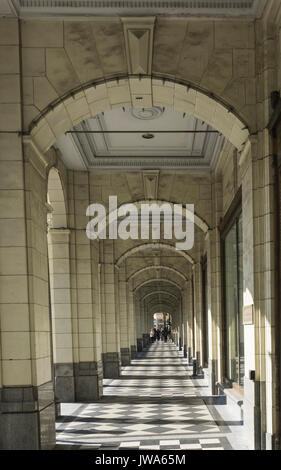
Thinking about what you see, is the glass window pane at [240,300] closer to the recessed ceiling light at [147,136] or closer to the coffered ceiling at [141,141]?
the coffered ceiling at [141,141]

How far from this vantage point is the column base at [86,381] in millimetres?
10805

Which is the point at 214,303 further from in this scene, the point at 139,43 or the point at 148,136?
the point at 139,43

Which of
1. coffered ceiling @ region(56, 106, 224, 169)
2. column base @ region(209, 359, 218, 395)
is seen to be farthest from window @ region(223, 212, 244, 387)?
coffered ceiling @ region(56, 106, 224, 169)

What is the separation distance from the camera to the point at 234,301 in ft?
30.9

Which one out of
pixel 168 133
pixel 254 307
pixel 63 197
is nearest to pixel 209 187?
pixel 168 133

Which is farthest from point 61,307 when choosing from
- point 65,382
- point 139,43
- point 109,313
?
point 139,43

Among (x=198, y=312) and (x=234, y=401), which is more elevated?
(x=198, y=312)

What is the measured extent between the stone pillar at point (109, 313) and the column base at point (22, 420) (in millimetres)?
10278

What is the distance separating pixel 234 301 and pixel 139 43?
554 cm

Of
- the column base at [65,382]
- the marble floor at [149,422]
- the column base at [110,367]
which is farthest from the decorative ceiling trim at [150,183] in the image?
the column base at [110,367]

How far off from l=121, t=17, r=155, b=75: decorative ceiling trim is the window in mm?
3626

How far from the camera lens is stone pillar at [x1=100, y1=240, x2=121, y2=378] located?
1592 centimetres

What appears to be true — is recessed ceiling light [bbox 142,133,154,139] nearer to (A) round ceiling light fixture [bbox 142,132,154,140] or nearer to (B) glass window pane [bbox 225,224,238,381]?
(A) round ceiling light fixture [bbox 142,132,154,140]

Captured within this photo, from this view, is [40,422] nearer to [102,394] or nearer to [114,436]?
[114,436]
